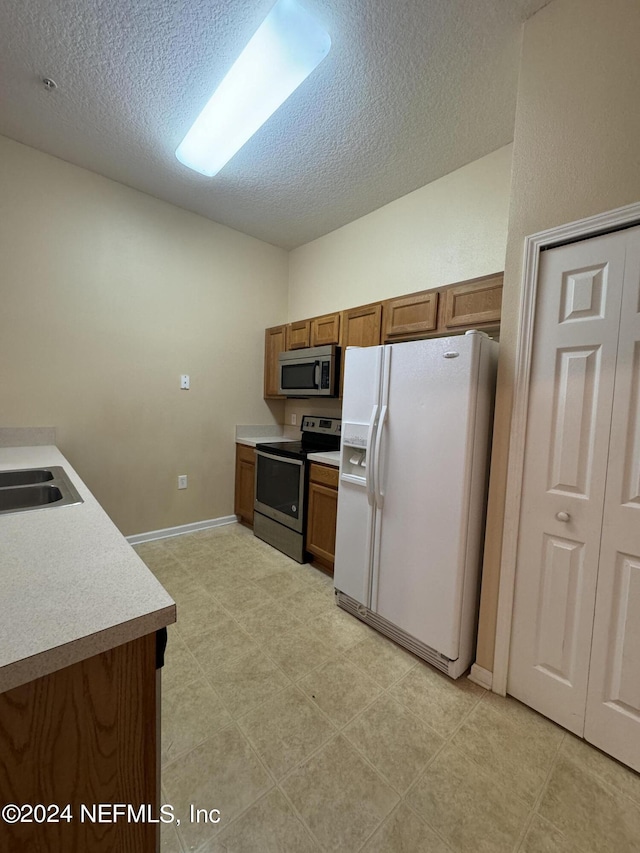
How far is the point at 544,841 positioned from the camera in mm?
1053

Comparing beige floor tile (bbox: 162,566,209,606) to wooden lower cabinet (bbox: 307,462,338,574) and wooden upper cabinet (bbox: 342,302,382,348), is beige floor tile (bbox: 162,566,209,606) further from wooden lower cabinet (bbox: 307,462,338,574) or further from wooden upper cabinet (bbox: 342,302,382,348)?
wooden upper cabinet (bbox: 342,302,382,348)

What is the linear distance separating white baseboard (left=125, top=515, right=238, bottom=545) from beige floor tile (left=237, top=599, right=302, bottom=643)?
1.35 m

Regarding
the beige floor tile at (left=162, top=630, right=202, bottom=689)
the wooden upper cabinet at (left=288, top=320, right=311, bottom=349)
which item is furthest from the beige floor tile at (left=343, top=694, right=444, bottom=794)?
the wooden upper cabinet at (left=288, top=320, right=311, bottom=349)

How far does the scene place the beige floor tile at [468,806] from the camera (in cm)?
105

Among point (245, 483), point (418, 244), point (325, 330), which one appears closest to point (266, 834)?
point (245, 483)

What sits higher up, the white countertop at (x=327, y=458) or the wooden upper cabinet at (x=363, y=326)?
the wooden upper cabinet at (x=363, y=326)

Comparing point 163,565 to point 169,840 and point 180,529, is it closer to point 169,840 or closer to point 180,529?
point 180,529

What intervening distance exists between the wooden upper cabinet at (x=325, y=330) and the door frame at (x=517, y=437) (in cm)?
154

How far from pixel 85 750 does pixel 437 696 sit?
144cm

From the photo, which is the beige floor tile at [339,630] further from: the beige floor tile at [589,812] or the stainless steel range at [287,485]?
the beige floor tile at [589,812]

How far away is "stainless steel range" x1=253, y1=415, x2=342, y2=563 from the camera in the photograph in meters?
2.72

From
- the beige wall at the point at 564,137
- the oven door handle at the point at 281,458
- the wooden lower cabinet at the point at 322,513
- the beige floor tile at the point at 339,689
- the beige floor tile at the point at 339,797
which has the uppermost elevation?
the beige wall at the point at 564,137

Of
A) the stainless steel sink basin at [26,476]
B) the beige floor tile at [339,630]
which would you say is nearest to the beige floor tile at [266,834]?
the beige floor tile at [339,630]

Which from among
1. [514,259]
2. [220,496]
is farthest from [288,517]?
[514,259]
